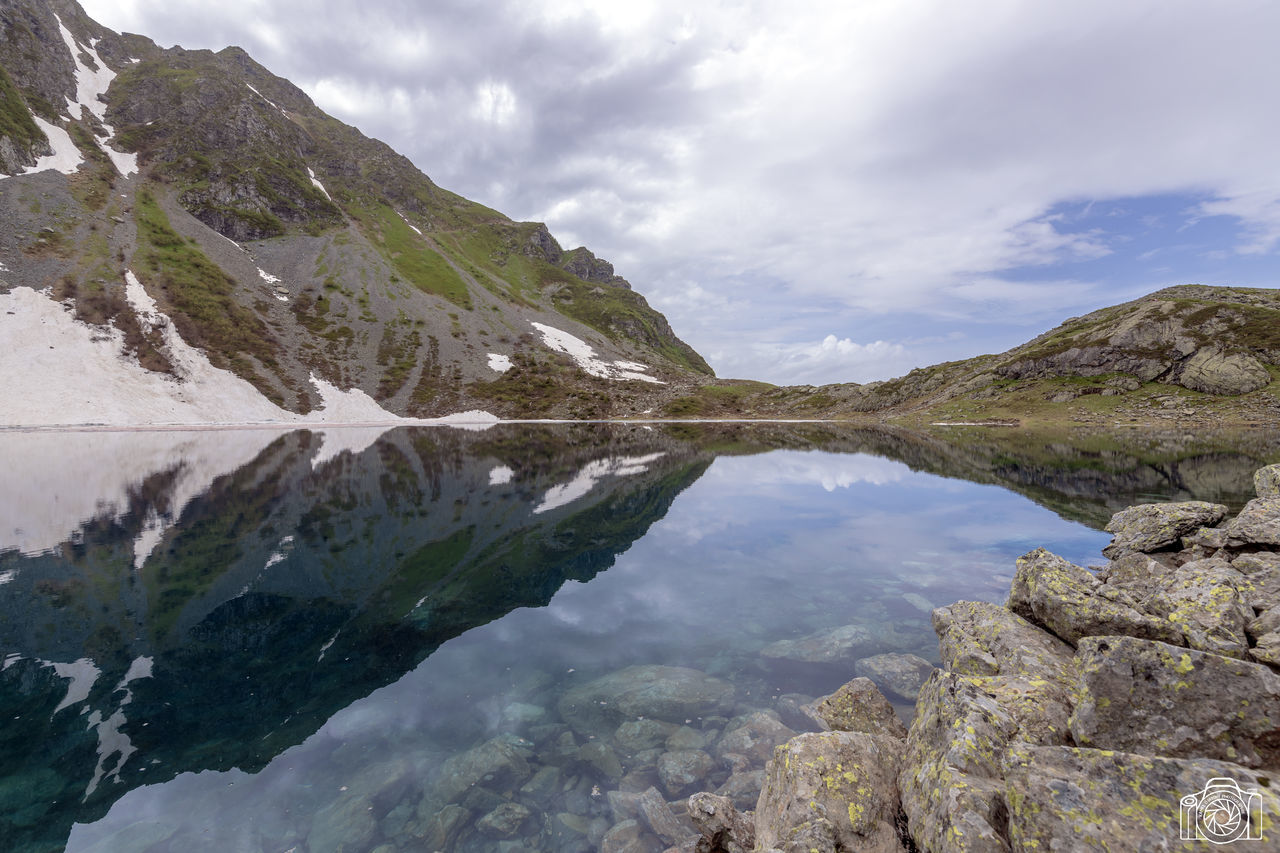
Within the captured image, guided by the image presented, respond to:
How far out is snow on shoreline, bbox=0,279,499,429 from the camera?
8575 cm

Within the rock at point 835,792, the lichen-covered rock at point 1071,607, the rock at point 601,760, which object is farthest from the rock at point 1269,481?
the rock at point 601,760

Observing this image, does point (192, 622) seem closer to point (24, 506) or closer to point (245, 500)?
point (245, 500)

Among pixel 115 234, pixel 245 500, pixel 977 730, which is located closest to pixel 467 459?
pixel 245 500

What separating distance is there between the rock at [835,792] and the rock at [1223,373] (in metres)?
151

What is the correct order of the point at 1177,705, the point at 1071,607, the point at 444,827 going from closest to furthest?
the point at 1177,705, the point at 444,827, the point at 1071,607

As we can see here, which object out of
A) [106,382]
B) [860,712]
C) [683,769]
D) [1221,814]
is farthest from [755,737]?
[106,382]

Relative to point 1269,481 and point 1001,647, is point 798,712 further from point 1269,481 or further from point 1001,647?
point 1269,481

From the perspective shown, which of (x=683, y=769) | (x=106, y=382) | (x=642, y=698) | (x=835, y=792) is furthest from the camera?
(x=106, y=382)

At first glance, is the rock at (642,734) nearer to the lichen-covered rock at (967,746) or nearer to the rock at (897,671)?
the rock at (897,671)

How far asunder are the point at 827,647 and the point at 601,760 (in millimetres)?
8909

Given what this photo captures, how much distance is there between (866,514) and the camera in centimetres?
Result: 3650

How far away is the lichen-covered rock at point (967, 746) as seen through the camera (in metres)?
6.12

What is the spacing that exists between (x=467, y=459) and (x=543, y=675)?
4996cm

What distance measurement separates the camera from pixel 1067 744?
24.5 ft
